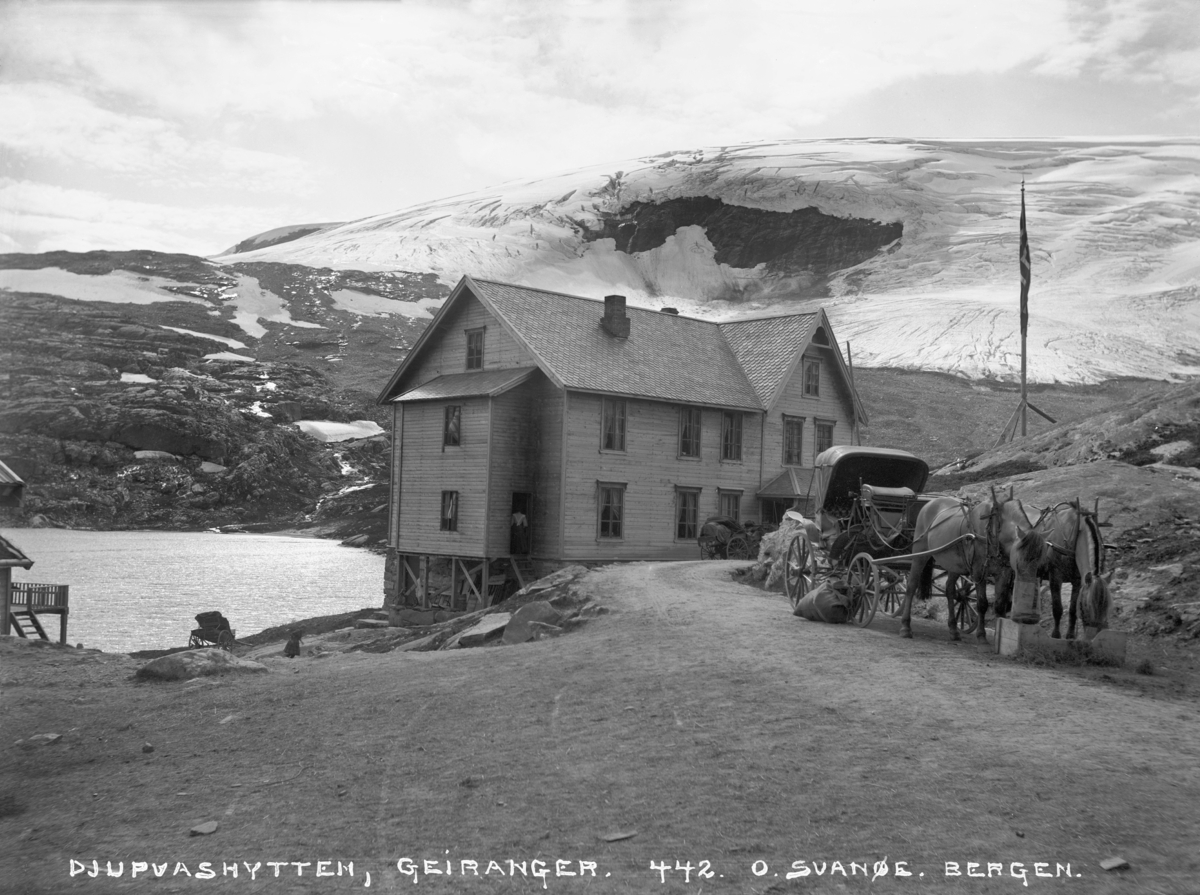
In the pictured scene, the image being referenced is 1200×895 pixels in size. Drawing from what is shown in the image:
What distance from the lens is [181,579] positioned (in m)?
53.9

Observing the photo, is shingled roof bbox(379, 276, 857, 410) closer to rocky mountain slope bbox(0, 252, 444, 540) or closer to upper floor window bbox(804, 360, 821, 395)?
upper floor window bbox(804, 360, 821, 395)

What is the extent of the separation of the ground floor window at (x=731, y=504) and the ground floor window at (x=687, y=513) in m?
1.17

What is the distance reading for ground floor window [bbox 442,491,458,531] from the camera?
3269 centimetres

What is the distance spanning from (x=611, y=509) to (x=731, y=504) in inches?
210

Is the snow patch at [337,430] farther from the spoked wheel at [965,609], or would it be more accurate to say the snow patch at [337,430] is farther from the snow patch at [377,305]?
the spoked wheel at [965,609]

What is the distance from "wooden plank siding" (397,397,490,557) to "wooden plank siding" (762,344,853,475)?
10539mm

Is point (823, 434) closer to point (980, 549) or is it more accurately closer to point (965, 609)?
point (965, 609)

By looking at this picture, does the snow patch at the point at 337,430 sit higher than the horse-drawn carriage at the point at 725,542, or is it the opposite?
the snow patch at the point at 337,430

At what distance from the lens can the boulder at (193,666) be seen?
15.4 metres

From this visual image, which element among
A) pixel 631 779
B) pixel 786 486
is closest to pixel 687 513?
pixel 786 486

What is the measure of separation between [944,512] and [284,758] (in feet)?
29.6

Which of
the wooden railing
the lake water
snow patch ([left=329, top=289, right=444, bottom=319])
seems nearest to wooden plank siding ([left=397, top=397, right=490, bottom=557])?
the lake water

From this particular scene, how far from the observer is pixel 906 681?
12.1 meters

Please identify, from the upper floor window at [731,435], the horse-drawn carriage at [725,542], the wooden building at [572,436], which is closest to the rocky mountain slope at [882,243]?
the wooden building at [572,436]
